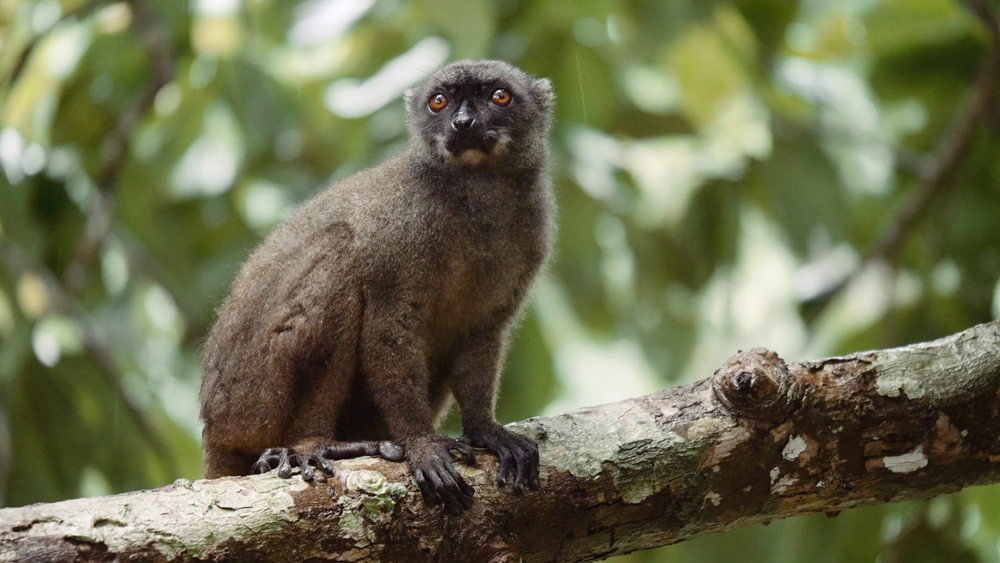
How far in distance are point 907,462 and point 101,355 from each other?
7.50 metres

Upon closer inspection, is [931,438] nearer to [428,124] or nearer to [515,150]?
[515,150]

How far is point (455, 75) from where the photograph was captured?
739 centimetres

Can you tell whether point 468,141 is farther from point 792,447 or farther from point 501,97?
point 792,447

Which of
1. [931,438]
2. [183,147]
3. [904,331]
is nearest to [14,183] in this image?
[183,147]

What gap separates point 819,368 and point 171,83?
25.3 ft

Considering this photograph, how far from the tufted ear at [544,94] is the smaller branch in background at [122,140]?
14.2 feet

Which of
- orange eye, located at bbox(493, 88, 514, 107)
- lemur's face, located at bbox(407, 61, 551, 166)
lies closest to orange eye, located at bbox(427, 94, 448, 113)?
lemur's face, located at bbox(407, 61, 551, 166)

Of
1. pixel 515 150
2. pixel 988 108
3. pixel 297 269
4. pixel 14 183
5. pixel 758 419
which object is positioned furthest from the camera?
pixel 988 108

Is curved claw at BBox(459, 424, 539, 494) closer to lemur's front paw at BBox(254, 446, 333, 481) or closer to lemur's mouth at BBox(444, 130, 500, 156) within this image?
lemur's front paw at BBox(254, 446, 333, 481)

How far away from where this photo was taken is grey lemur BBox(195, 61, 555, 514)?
6332 mm

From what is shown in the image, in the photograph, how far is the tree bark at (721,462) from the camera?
17.5 ft

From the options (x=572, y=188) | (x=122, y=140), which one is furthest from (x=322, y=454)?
(x=122, y=140)

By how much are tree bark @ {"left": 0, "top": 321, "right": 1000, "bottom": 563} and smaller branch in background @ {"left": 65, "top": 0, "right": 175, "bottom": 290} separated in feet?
20.1

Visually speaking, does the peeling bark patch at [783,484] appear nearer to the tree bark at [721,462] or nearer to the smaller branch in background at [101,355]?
the tree bark at [721,462]
